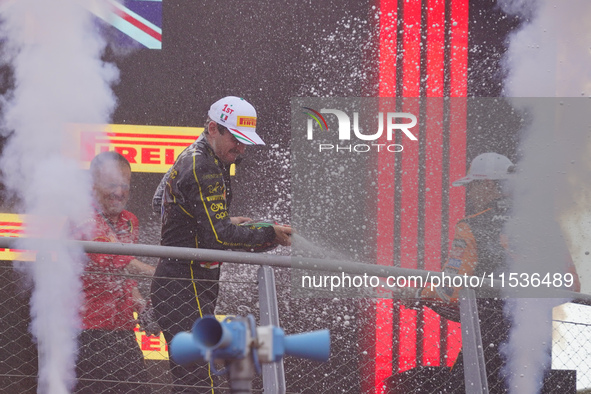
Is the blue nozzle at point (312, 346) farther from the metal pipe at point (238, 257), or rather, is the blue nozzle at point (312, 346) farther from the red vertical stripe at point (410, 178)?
the red vertical stripe at point (410, 178)

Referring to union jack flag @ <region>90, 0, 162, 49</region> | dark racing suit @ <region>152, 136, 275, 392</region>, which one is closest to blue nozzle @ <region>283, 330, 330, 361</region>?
dark racing suit @ <region>152, 136, 275, 392</region>

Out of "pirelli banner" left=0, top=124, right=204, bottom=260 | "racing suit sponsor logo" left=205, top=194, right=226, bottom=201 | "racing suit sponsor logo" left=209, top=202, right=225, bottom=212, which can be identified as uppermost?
"pirelli banner" left=0, top=124, right=204, bottom=260

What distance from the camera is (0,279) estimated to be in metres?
3.45

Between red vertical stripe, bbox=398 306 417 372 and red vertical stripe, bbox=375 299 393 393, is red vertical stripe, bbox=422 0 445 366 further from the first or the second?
red vertical stripe, bbox=375 299 393 393

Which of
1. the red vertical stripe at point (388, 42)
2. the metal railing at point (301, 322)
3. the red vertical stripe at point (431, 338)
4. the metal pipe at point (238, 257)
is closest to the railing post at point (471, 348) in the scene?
the metal railing at point (301, 322)

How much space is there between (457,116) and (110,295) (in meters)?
2.21

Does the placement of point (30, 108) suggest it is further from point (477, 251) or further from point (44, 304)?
point (477, 251)

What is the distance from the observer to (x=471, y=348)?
8.87 ft

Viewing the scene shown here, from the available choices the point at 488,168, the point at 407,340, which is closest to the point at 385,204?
the point at 488,168

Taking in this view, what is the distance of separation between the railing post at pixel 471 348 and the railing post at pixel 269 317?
2.59 feet

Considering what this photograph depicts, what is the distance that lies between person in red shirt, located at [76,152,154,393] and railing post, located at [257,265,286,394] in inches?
42.0

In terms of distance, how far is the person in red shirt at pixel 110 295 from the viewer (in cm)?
343

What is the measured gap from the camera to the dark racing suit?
8.98 feet

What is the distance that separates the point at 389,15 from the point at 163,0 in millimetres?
1278
